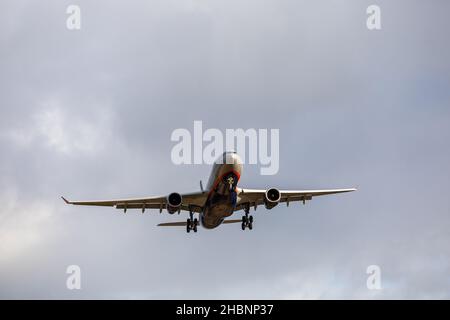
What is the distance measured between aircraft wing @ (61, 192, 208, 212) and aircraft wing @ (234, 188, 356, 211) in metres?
3.79

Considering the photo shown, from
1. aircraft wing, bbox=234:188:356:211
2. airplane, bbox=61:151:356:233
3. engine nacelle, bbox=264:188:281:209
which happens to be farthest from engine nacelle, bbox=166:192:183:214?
engine nacelle, bbox=264:188:281:209

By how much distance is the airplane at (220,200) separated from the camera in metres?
58.2

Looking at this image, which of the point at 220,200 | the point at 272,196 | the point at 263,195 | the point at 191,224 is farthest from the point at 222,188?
the point at 191,224

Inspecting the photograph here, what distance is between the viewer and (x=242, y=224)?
221 feet

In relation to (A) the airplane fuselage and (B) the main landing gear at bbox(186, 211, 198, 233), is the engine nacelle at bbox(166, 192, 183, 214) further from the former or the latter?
(B) the main landing gear at bbox(186, 211, 198, 233)

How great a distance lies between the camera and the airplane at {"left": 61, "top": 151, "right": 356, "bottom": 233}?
58.2 metres

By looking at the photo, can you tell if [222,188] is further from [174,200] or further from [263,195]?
[263,195]

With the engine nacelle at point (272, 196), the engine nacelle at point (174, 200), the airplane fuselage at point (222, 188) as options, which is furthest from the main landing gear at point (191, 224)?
the engine nacelle at point (272, 196)
